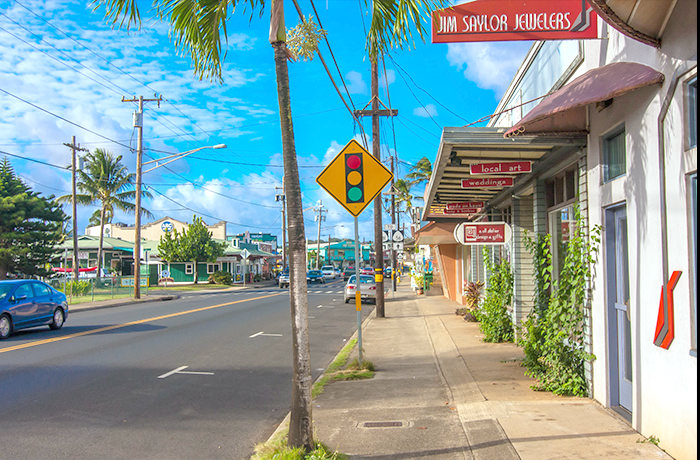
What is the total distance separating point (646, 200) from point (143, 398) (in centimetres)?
660

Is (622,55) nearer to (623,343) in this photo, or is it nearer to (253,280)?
(623,343)

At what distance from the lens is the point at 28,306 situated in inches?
564

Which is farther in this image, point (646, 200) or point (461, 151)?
point (461, 151)

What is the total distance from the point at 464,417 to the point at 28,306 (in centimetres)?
1228

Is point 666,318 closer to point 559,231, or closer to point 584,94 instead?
point 584,94

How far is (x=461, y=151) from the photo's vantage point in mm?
8508

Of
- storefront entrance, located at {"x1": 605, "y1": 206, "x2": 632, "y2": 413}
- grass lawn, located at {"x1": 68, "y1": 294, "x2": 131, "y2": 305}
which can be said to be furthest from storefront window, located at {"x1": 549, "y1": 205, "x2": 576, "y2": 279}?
grass lawn, located at {"x1": 68, "y1": 294, "x2": 131, "y2": 305}

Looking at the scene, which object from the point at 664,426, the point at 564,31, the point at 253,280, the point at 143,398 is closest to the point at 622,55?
the point at 564,31

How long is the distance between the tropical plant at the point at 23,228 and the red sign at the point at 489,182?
104ft

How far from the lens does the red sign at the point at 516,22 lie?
6.17 metres

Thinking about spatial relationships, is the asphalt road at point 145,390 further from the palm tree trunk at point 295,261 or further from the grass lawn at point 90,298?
the grass lawn at point 90,298

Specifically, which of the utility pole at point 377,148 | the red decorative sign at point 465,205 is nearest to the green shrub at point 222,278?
the utility pole at point 377,148

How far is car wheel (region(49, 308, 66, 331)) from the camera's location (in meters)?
15.6

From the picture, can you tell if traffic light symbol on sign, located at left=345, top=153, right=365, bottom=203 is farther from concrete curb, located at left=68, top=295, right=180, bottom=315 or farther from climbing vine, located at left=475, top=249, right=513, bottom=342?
concrete curb, located at left=68, top=295, right=180, bottom=315
